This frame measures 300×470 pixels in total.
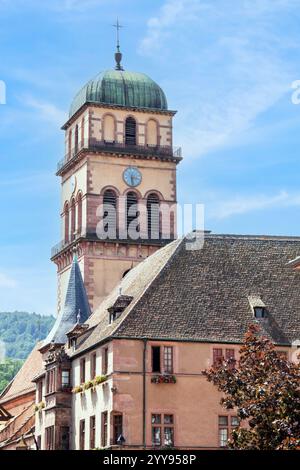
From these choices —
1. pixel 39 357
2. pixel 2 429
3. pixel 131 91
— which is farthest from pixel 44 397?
pixel 131 91

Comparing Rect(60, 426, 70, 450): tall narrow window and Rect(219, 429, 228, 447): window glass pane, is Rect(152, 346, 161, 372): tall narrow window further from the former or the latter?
Rect(60, 426, 70, 450): tall narrow window

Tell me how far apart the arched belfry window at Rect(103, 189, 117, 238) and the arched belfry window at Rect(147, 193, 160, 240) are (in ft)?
10.3

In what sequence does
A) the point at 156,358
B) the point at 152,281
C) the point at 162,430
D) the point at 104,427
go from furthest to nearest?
the point at 152,281 < the point at 104,427 < the point at 156,358 < the point at 162,430

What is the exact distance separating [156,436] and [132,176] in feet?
165

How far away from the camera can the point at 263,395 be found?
155 ft

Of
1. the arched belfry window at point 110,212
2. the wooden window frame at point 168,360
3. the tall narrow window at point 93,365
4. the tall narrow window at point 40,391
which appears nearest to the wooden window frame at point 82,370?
the tall narrow window at point 93,365

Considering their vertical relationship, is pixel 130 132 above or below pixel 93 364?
above

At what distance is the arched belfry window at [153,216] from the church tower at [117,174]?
0.09m

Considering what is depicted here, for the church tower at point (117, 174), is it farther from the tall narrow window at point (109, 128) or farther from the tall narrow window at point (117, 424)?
the tall narrow window at point (117, 424)

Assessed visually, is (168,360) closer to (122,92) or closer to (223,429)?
(223,429)

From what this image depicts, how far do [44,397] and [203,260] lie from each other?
1493cm

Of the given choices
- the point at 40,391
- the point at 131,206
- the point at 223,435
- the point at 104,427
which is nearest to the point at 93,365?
the point at 104,427

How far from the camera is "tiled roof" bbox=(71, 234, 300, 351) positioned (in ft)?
240

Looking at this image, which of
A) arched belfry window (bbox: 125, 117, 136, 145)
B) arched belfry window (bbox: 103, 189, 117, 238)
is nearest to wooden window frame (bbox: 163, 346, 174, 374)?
arched belfry window (bbox: 103, 189, 117, 238)
